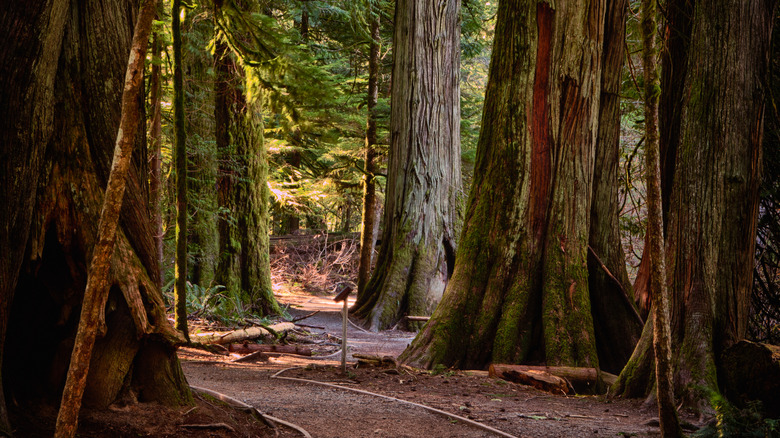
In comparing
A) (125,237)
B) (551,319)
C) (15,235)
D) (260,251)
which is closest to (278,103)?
(260,251)

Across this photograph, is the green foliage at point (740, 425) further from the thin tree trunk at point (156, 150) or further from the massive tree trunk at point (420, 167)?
the massive tree trunk at point (420, 167)

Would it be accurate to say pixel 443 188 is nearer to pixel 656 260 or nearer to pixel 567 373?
pixel 567 373

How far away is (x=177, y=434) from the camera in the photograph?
303cm

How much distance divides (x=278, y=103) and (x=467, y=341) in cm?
433

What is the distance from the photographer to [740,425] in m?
3.08

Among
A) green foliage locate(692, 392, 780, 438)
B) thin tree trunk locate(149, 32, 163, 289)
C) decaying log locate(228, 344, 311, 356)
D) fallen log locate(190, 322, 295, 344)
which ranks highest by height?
thin tree trunk locate(149, 32, 163, 289)

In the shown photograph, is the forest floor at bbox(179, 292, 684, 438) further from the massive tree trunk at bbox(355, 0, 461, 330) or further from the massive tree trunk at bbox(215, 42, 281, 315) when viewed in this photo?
the massive tree trunk at bbox(355, 0, 461, 330)

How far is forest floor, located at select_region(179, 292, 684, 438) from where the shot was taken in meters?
3.93

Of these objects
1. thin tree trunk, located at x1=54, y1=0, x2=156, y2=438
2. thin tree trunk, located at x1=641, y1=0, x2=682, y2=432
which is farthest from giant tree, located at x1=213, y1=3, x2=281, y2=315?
thin tree trunk, located at x1=641, y1=0, x2=682, y2=432

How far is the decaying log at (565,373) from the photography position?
5630mm

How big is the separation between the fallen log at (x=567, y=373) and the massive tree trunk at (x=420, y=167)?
4680 mm

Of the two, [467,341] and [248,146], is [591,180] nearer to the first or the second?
[467,341]

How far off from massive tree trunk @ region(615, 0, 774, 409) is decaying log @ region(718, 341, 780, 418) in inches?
5.5

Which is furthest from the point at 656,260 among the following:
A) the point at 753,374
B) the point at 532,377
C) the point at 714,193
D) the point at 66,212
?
the point at 66,212
